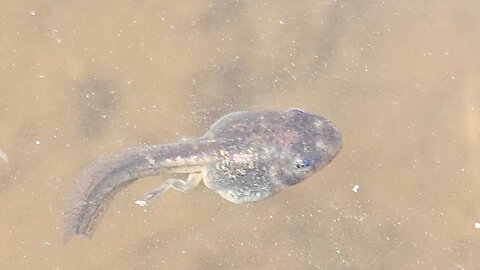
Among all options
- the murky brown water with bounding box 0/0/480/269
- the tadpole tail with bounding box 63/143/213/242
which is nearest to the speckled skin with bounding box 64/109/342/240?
the tadpole tail with bounding box 63/143/213/242

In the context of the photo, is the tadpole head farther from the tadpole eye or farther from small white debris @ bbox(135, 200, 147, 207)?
small white debris @ bbox(135, 200, 147, 207)

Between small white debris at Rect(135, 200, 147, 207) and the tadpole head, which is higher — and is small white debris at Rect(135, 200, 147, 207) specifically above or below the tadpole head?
below

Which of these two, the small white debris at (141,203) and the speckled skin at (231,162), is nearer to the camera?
the speckled skin at (231,162)

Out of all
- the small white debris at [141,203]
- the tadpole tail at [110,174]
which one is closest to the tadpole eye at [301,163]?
the tadpole tail at [110,174]

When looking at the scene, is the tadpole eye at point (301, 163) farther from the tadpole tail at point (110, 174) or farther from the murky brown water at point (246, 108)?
the tadpole tail at point (110, 174)

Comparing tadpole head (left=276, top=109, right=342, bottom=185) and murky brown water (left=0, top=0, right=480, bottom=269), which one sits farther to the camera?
murky brown water (left=0, top=0, right=480, bottom=269)

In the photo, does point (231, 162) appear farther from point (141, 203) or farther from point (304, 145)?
point (141, 203)

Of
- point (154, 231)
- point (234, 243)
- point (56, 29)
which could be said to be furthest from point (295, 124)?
point (56, 29)

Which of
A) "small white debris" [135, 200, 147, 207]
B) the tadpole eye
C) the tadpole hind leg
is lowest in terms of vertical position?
"small white debris" [135, 200, 147, 207]
